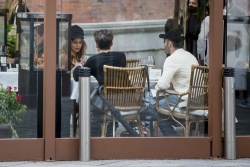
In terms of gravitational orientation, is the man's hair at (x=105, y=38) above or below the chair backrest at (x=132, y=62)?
above

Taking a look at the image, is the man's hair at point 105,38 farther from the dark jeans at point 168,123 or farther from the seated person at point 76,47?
the dark jeans at point 168,123

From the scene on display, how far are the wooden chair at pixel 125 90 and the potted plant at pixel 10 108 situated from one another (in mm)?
1075

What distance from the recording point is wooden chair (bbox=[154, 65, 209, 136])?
9.67 m

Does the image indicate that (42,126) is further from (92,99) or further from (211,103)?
(211,103)

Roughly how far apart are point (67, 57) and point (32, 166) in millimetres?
1486

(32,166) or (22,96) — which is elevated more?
(22,96)

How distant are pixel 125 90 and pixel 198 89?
960 millimetres

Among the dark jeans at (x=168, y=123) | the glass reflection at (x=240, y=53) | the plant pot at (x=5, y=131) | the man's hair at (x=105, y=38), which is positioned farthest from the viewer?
the glass reflection at (x=240, y=53)

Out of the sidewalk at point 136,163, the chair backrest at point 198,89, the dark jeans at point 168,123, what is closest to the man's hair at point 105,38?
the dark jeans at point 168,123

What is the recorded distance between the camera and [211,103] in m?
9.62

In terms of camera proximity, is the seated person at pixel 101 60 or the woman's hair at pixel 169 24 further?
the woman's hair at pixel 169 24

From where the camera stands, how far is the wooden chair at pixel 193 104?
9.67 metres

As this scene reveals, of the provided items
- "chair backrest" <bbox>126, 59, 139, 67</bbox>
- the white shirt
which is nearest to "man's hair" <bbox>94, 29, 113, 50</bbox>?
"chair backrest" <bbox>126, 59, 139, 67</bbox>

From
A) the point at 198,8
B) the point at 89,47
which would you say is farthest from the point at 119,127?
the point at 198,8
